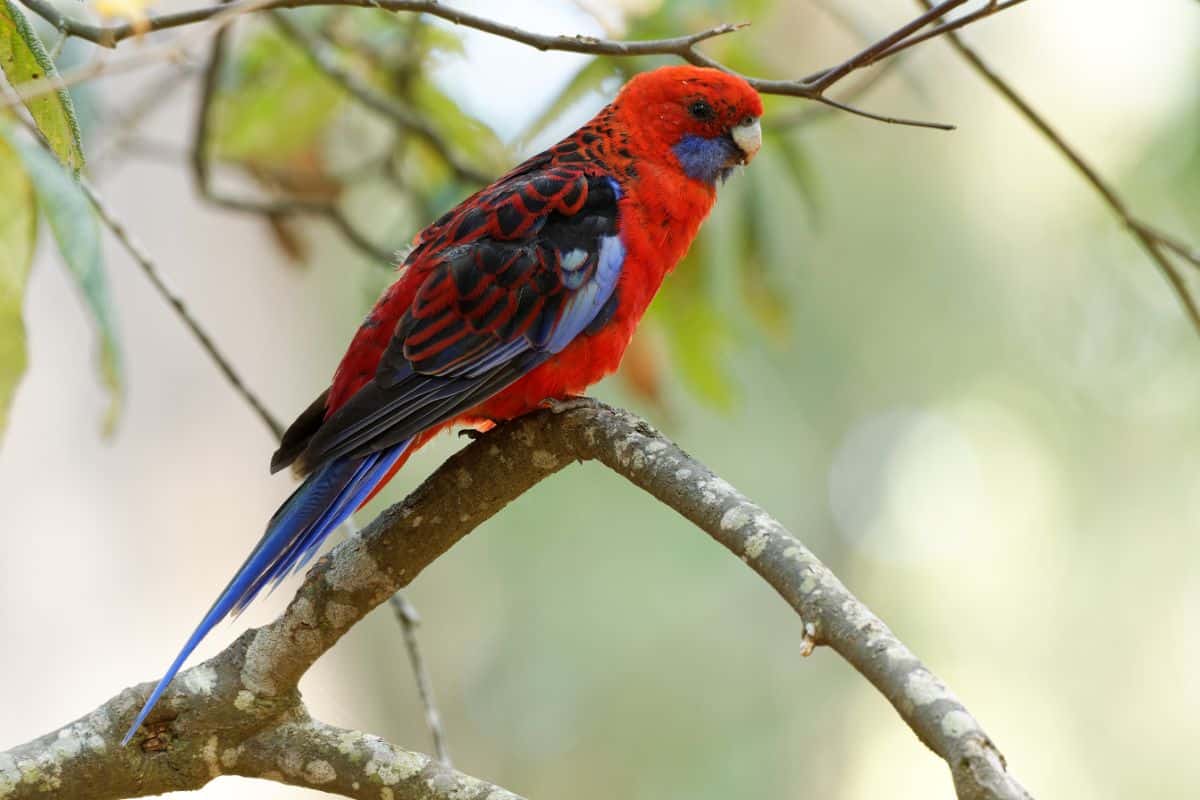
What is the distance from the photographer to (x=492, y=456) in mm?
2033

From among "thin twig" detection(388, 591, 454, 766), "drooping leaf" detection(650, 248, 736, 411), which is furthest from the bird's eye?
"thin twig" detection(388, 591, 454, 766)

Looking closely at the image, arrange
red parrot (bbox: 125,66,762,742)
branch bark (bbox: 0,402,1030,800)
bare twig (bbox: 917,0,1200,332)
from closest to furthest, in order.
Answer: branch bark (bbox: 0,402,1030,800), red parrot (bbox: 125,66,762,742), bare twig (bbox: 917,0,1200,332)

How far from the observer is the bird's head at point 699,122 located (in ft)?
8.96

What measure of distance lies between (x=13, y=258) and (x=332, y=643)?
80 cm

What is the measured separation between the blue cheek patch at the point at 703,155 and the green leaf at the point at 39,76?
1412 mm

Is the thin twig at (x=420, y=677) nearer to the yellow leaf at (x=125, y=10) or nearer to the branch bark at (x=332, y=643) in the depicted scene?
the branch bark at (x=332, y=643)

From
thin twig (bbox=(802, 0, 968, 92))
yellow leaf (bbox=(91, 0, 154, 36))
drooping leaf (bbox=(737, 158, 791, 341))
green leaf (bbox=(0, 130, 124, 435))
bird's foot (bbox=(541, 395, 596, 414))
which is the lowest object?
bird's foot (bbox=(541, 395, 596, 414))

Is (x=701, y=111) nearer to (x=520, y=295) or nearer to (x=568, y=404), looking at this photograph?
(x=520, y=295)

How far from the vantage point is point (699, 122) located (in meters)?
2.75

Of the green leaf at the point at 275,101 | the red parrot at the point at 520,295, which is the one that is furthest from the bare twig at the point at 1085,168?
the green leaf at the point at 275,101

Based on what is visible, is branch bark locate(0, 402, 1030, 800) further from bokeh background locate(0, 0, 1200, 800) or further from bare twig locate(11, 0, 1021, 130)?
bokeh background locate(0, 0, 1200, 800)

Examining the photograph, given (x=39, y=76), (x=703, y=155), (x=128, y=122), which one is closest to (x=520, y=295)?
(x=703, y=155)

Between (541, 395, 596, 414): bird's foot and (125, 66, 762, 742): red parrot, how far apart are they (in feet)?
0.36

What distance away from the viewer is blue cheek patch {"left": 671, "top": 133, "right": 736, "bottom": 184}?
8.96ft
